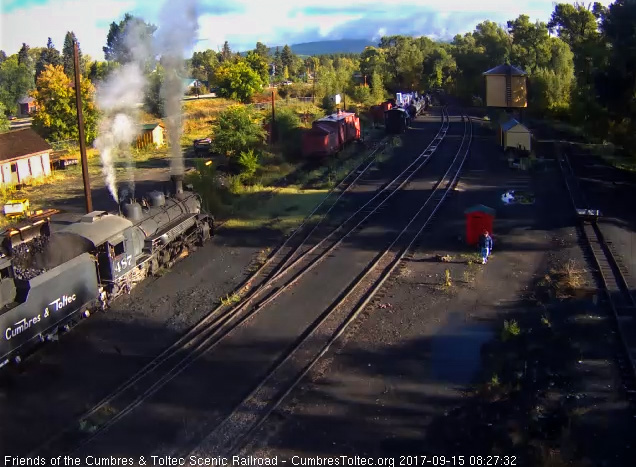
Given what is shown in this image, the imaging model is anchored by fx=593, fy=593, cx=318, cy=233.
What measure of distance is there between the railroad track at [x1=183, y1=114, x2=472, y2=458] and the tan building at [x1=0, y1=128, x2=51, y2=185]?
79.1 ft

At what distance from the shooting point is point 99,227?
46.1ft

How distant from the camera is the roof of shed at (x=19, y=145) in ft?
110

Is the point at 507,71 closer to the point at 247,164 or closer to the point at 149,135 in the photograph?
the point at 247,164

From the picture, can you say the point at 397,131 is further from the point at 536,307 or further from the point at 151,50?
the point at 536,307

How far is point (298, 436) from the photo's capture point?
30.1 feet

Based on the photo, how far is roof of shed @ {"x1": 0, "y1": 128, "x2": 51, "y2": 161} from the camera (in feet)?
110

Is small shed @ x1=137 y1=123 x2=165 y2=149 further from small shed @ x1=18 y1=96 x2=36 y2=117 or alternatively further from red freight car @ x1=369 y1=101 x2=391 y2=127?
small shed @ x1=18 y1=96 x2=36 y2=117

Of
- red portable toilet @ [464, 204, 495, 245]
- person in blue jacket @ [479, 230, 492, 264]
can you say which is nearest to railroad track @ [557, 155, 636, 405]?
person in blue jacket @ [479, 230, 492, 264]

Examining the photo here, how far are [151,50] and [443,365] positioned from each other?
15.5 metres

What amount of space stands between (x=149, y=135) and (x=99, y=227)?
1331 inches

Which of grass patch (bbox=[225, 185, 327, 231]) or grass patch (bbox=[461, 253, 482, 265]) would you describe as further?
grass patch (bbox=[225, 185, 327, 231])

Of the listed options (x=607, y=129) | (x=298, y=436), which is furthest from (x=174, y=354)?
(x=607, y=129)

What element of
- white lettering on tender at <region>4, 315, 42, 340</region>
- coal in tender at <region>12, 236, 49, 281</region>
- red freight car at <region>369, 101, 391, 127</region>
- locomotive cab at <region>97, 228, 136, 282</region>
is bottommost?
white lettering on tender at <region>4, 315, 42, 340</region>

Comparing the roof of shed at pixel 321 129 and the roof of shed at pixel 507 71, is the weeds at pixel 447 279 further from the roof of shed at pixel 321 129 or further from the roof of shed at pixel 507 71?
the roof of shed at pixel 507 71
